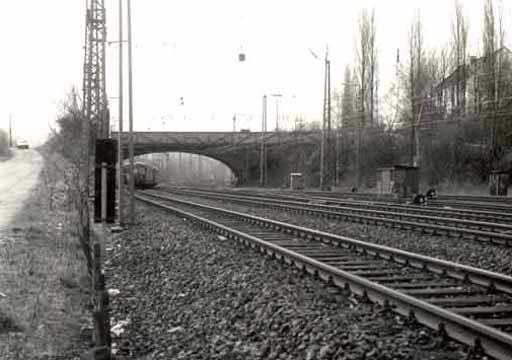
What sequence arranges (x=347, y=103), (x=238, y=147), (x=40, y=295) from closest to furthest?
(x=40, y=295) < (x=347, y=103) < (x=238, y=147)

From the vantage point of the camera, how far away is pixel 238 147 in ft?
246

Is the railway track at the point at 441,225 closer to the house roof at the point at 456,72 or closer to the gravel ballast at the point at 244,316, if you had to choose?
the gravel ballast at the point at 244,316

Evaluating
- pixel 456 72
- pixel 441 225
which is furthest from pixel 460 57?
pixel 441 225

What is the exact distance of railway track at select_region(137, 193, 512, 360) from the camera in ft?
19.7

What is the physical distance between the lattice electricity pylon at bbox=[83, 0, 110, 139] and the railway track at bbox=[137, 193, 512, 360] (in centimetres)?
1782

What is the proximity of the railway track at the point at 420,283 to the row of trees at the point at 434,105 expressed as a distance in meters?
31.1

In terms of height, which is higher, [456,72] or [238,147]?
[456,72]

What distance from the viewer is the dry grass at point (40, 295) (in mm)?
7703

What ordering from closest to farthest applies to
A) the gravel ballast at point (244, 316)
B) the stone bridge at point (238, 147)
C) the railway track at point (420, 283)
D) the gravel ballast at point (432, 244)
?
the railway track at point (420, 283) → the gravel ballast at point (244, 316) → the gravel ballast at point (432, 244) → the stone bridge at point (238, 147)

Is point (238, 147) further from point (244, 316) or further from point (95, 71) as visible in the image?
point (244, 316)

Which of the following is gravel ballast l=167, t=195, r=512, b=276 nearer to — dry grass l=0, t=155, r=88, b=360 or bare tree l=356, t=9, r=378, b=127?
dry grass l=0, t=155, r=88, b=360

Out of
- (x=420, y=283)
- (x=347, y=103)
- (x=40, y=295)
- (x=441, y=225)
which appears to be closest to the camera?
(x=420, y=283)

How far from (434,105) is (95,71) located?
33017 millimetres

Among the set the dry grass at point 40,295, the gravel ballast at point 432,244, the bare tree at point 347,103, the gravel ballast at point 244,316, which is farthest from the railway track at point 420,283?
the bare tree at point 347,103
